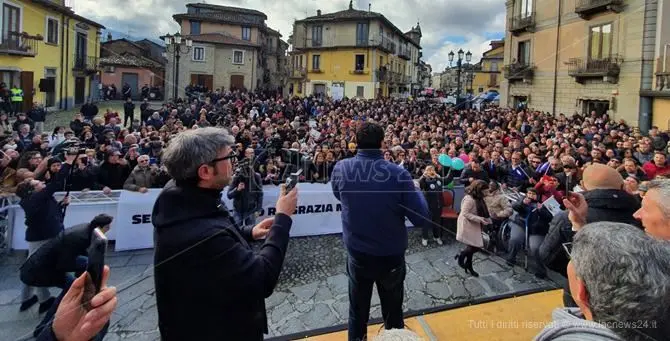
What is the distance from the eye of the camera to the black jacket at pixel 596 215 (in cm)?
242

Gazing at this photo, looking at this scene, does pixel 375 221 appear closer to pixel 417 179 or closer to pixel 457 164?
pixel 417 179

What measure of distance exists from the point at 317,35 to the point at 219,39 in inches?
405

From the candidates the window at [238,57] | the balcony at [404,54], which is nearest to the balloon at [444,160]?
the window at [238,57]

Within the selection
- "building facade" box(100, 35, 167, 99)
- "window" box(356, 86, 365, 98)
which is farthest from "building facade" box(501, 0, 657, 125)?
"building facade" box(100, 35, 167, 99)

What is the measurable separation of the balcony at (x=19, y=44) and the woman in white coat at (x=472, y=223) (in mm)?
20045

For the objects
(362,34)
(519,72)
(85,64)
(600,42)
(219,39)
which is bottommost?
(85,64)

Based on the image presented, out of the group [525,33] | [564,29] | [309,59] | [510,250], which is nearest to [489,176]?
[510,250]

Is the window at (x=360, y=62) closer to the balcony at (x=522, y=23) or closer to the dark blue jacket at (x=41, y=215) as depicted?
the balcony at (x=522, y=23)

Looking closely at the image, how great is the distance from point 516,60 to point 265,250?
24.9 metres

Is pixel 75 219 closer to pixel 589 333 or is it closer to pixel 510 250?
pixel 510 250

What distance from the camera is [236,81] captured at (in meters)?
37.5

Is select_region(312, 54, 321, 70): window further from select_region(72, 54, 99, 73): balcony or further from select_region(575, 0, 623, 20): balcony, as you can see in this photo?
select_region(575, 0, 623, 20): balcony

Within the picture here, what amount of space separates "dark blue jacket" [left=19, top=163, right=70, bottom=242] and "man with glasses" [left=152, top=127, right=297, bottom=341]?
3.18 m

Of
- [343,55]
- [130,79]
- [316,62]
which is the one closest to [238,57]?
[316,62]
